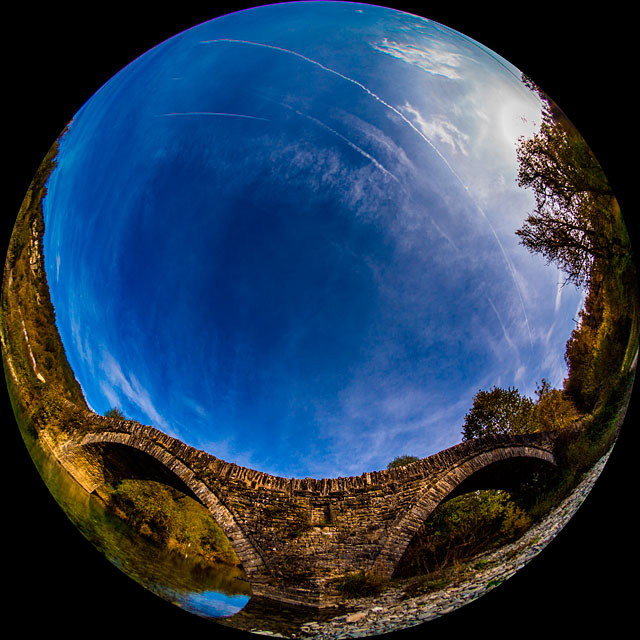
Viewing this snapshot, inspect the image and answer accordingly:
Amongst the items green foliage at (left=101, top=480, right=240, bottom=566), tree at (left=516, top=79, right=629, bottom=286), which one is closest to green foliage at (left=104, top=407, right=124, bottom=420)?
green foliage at (left=101, top=480, right=240, bottom=566)

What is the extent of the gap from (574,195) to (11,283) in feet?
25.7

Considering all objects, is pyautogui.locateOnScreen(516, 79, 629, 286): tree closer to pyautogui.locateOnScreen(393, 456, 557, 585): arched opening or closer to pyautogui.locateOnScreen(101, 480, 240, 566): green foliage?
pyautogui.locateOnScreen(393, 456, 557, 585): arched opening

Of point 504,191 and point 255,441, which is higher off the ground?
point 504,191

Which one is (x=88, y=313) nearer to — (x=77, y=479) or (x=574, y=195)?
(x=77, y=479)

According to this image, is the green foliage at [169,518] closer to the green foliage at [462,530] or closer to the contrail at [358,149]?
the green foliage at [462,530]

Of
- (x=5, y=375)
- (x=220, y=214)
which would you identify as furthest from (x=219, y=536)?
(x=5, y=375)

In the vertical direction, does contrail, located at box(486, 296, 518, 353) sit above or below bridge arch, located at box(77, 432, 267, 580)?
above

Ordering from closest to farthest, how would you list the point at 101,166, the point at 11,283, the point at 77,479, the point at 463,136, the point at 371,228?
the point at 371,228 < the point at 463,136 < the point at 101,166 < the point at 77,479 < the point at 11,283

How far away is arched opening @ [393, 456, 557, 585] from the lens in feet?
21.3

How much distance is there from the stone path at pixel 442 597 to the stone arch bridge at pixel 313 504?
53 centimetres

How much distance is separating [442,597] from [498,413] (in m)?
2.71

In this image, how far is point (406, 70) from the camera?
6473 mm

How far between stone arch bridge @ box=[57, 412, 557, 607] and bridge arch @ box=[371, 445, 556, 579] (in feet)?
0.04

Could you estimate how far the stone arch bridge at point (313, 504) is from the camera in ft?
19.9
